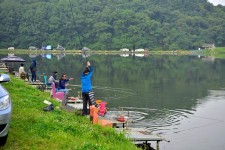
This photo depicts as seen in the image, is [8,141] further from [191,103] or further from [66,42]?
[66,42]

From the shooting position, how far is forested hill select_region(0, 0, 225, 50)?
417 feet

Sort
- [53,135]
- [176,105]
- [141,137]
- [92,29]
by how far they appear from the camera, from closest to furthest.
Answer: [53,135], [141,137], [176,105], [92,29]

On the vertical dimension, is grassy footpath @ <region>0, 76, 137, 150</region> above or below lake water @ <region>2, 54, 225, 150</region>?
above

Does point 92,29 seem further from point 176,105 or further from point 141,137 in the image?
point 141,137

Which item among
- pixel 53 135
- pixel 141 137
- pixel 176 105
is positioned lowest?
pixel 176 105

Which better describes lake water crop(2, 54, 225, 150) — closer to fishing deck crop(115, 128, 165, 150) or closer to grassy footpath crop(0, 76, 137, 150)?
fishing deck crop(115, 128, 165, 150)

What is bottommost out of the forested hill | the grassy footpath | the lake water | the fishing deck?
the lake water

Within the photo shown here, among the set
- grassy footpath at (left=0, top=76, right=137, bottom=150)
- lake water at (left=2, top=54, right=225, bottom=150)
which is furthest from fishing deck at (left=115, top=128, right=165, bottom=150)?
grassy footpath at (left=0, top=76, right=137, bottom=150)

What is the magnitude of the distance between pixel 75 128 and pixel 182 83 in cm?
2905

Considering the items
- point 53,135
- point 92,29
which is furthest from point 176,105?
point 92,29

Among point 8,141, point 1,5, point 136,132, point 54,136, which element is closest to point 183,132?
point 136,132

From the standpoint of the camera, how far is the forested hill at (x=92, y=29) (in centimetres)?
12706

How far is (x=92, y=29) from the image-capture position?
132 metres

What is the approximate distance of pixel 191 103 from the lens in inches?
1027
